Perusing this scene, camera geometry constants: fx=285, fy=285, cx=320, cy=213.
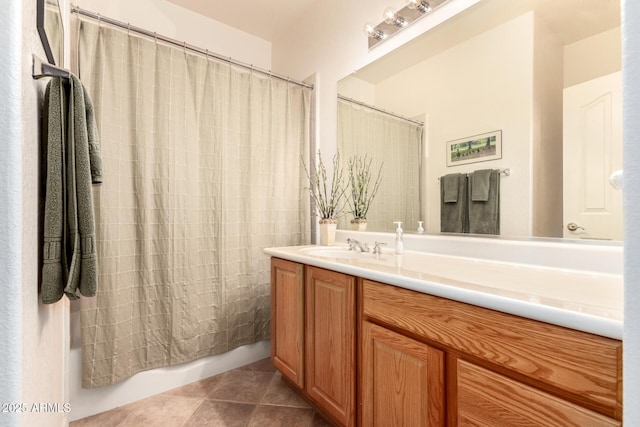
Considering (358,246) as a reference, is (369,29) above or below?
above

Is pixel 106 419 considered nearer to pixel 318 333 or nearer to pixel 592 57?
pixel 318 333

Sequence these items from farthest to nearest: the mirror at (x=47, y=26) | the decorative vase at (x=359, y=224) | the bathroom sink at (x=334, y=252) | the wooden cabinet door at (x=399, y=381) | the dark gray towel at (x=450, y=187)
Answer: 1. the decorative vase at (x=359, y=224)
2. the bathroom sink at (x=334, y=252)
3. the dark gray towel at (x=450, y=187)
4. the wooden cabinet door at (x=399, y=381)
5. the mirror at (x=47, y=26)

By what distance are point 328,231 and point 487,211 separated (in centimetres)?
99

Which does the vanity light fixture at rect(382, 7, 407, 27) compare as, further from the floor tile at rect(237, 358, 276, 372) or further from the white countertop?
the floor tile at rect(237, 358, 276, 372)

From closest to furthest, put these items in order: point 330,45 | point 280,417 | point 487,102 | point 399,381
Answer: point 399,381
point 487,102
point 280,417
point 330,45

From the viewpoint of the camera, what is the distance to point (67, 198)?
83 cm

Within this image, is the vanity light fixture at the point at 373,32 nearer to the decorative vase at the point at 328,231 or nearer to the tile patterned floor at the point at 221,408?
the decorative vase at the point at 328,231

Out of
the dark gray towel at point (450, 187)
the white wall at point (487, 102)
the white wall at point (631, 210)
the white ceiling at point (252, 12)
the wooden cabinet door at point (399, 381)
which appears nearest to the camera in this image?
the white wall at point (631, 210)

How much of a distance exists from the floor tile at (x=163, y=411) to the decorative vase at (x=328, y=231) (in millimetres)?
1203

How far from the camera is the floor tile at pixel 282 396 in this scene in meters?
1.64

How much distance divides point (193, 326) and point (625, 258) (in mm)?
1988

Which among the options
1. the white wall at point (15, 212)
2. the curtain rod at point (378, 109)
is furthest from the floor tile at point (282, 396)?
the curtain rod at point (378, 109)

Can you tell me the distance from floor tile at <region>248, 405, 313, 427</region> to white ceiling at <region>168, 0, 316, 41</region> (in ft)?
9.10

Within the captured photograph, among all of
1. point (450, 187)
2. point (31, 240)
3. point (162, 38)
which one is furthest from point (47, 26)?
point (450, 187)
